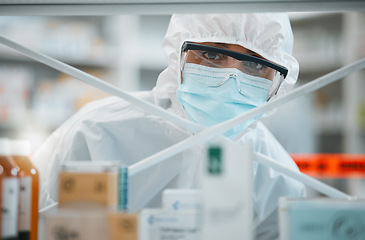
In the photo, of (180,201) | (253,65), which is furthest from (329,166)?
(180,201)

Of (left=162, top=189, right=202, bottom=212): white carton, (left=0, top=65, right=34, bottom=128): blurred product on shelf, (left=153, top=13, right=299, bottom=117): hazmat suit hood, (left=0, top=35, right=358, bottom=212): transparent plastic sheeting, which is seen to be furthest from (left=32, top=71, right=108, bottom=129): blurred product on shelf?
(left=162, top=189, right=202, bottom=212): white carton

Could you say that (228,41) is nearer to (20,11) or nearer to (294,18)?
(20,11)

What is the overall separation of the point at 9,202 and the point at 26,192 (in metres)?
0.06

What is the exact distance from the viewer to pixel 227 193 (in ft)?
2.25

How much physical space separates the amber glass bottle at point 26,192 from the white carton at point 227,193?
1.18 ft

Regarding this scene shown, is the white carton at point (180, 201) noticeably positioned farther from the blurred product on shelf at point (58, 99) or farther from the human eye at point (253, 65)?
the blurred product on shelf at point (58, 99)

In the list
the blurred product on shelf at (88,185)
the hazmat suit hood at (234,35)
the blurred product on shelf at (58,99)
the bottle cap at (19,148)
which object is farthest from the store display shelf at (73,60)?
the blurred product on shelf at (88,185)

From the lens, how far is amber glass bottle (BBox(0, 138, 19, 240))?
744mm

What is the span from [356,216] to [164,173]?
0.85 metres

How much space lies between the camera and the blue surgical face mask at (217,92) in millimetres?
1329

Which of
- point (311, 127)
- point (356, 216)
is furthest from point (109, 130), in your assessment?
point (311, 127)

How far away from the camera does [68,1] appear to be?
89 cm

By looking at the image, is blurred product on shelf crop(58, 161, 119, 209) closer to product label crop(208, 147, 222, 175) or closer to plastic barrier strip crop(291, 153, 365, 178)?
product label crop(208, 147, 222, 175)

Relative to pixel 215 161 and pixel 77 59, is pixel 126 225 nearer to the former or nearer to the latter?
pixel 215 161
